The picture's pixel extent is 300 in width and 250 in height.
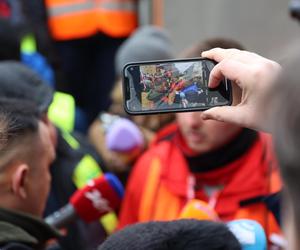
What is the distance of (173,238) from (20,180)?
2.02 feet

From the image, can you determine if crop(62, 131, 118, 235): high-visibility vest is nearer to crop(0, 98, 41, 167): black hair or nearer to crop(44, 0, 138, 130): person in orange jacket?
crop(0, 98, 41, 167): black hair

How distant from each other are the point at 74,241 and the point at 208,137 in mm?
565

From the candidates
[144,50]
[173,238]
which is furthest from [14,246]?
[144,50]

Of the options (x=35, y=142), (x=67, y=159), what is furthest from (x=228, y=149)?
(x=35, y=142)

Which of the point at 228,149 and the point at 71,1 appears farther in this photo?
the point at 71,1

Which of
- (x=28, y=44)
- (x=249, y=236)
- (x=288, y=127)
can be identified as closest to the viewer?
(x=288, y=127)

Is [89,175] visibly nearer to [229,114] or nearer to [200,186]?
[200,186]

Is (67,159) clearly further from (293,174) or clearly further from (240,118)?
(293,174)

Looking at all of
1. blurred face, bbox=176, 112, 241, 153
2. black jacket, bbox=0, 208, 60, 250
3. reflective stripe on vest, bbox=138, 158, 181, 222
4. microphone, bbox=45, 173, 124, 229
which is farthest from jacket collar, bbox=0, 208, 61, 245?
blurred face, bbox=176, 112, 241, 153

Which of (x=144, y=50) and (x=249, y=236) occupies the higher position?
(x=249, y=236)

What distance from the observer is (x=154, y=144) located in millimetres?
2459

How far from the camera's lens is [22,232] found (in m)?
1.49

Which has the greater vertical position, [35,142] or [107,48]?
[35,142]

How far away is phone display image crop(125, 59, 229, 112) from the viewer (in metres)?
1.22
